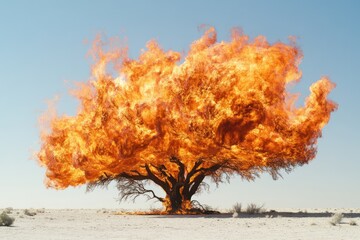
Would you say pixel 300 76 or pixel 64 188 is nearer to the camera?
pixel 300 76

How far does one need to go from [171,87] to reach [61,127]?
390 inches

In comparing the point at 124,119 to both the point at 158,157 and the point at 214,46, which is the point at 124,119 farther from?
the point at 214,46

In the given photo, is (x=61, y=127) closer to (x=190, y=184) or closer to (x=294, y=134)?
(x=190, y=184)

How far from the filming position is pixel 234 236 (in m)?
22.2

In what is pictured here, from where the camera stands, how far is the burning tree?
37812 mm

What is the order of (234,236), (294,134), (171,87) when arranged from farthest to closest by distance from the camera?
(294,134) < (171,87) < (234,236)

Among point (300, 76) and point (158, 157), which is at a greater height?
point (300, 76)

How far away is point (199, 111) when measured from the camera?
37.6 meters

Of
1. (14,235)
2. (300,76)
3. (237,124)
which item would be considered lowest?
(14,235)

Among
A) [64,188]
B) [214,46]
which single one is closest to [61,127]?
[64,188]

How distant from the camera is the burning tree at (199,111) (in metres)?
37.8

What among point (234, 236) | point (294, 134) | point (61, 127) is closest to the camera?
point (234, 236)

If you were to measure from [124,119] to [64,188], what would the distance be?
1047 centimetres

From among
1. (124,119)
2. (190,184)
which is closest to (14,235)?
(124,119)
